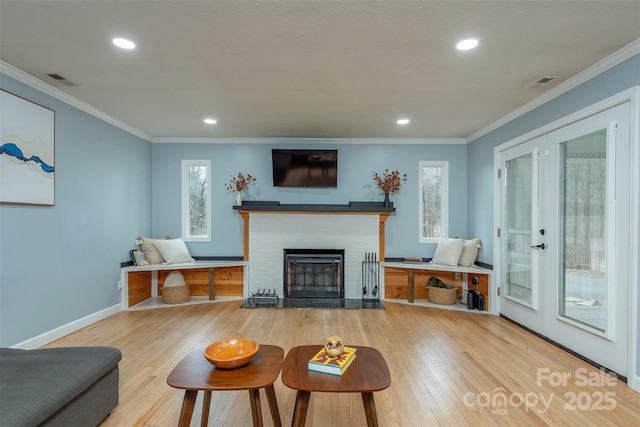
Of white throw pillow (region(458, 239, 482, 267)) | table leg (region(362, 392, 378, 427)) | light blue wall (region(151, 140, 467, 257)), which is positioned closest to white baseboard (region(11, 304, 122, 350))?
light blue wall (region(151, 140, 467, 257))

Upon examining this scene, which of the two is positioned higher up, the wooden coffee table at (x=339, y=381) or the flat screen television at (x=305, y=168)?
the flat screen television at (x=305, y=168)

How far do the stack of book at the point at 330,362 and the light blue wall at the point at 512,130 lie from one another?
2.83 meters

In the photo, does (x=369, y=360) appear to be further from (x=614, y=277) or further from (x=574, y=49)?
(x=574, y=49)

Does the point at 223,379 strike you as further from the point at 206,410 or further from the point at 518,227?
the point at 518,227

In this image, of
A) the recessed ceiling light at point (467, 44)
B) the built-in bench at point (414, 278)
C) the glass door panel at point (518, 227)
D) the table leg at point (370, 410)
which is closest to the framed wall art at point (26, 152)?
the table leg at point (370, 410)

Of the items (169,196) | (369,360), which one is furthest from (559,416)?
(169,196)

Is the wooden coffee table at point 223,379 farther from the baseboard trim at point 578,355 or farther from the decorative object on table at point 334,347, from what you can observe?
the baseboard trim at point 578,355

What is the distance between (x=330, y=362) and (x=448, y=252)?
141 inches

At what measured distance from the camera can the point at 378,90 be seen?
3.17 meters

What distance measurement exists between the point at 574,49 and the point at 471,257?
2.92 metres

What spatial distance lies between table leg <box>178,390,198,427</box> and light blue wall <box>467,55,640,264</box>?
11.6 feet

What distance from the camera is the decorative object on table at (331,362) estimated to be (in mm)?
1658

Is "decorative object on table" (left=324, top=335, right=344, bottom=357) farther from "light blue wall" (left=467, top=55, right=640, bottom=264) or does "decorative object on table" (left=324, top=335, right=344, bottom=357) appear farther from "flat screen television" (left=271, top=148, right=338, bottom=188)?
"flat screen television" (left=271, top=148, right=338, bottom=188)

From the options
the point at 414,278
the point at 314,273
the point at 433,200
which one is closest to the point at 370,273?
the point at 414,278
